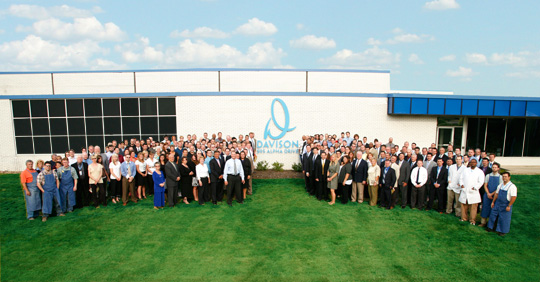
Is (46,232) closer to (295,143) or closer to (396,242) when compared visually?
(396,242)

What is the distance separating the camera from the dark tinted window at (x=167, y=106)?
1575 centimetres

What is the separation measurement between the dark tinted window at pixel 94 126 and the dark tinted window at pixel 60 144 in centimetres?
132

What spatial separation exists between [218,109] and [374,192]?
9.31m

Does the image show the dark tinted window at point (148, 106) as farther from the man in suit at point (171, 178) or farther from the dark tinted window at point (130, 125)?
the man in suit at point (171, 178)

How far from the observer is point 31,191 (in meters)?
8.28

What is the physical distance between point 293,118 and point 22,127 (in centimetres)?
1493

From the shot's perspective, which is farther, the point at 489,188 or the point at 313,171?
the point at 313,171

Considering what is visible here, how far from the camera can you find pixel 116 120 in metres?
15.9

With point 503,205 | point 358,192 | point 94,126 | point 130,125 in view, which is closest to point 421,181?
point 358,192

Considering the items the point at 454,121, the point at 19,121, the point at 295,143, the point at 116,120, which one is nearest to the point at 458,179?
the point at 295,143

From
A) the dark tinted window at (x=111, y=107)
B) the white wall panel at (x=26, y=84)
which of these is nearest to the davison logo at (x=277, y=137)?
the dark tinted window at (x=111, y=107)

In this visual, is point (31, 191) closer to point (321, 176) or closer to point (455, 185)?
point (321, 176)

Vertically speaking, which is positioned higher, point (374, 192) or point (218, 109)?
point (218, 109)

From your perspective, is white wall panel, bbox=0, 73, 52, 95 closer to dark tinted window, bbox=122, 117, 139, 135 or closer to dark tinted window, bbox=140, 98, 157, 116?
dark tinted window, bbox=122, 117, 139, 135
